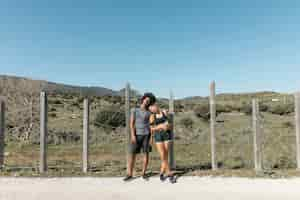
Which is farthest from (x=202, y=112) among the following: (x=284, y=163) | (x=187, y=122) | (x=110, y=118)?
(x=284, y=163)

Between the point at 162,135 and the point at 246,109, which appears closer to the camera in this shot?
the point at 162,135

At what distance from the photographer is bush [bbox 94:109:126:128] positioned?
1822 cm

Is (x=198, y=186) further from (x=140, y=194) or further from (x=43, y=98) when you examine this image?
(x=43, y=98)

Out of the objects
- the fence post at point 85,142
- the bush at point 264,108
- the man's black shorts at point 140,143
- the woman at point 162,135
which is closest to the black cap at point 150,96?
the woman at point 162,135

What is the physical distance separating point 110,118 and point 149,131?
11.8m

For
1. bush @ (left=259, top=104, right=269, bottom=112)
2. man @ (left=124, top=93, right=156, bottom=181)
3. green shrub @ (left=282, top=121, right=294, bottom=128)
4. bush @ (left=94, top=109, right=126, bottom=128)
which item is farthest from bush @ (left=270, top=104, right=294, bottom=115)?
man @ (left=124, top=93, right=156, bottom=181)

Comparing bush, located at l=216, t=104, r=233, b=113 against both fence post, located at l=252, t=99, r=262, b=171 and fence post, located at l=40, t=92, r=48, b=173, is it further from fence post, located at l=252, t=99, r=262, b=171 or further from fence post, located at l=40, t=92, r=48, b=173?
fence post, located at l=40, t=92, r=48, b=173

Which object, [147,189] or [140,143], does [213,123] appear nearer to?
[140,143]

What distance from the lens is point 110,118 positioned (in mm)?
18469

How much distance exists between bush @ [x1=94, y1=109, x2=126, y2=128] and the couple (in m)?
10.8

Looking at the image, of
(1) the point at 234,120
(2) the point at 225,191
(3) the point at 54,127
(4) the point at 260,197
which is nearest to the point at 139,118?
(2) the point at 225,191

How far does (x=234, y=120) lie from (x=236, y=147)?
9893 millimetres

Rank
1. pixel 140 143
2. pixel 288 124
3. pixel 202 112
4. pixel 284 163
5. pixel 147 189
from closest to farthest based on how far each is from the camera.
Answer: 1. pixel 147 189
2. pixel 140 143
3. pixel 284 163
4. pixel 288 124
5. pixel 202 112

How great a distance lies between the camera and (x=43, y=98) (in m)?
7.98
